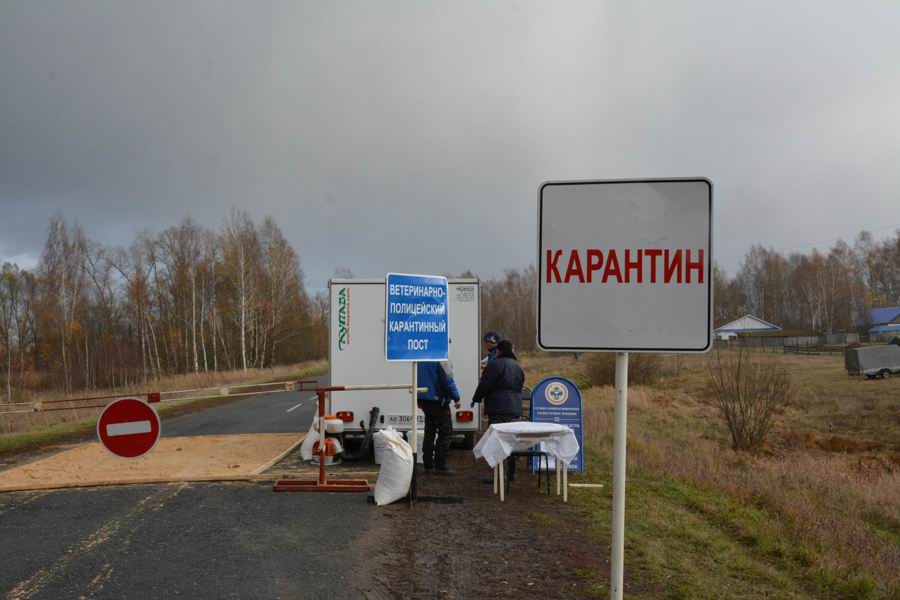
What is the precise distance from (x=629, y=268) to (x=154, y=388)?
35181mm

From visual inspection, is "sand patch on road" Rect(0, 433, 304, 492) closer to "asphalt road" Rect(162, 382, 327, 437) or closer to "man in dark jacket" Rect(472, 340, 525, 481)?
"asphalt road" Rect(162, 382, 327, 437)

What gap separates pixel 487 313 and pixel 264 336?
4359 centimetres

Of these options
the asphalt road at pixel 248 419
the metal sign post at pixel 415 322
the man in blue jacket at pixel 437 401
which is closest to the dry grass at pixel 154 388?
the asphalt road at pixel 248 419

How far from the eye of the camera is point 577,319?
3188 millimetres

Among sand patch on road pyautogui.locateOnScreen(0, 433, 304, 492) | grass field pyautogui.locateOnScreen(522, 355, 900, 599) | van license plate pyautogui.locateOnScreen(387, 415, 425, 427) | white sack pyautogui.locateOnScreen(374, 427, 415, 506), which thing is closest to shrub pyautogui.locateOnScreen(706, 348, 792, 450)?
grass field pyautogui.locateOnScreen(522, 355, 900, 599)

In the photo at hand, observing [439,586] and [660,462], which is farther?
[660,462]

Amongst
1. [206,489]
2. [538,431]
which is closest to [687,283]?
[538,431]

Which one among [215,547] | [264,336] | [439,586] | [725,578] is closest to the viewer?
[439,586]

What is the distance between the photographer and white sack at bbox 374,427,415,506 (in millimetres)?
8625

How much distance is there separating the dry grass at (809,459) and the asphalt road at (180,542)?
4.68 metres

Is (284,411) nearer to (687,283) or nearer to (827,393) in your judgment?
(687,283)

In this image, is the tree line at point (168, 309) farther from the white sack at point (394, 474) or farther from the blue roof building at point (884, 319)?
the blue roof building at point (884, 319)

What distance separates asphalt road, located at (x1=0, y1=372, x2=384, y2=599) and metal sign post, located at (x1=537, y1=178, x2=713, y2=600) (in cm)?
316

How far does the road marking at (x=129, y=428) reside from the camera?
637 centimetres
